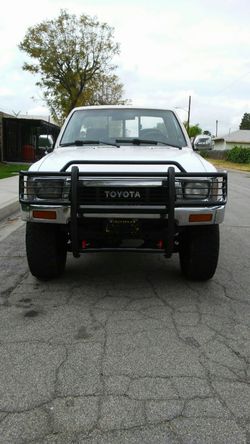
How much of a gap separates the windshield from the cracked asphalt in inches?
60.1

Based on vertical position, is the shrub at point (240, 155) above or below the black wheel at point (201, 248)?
below

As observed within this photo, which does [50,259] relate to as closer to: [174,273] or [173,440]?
[174,273]

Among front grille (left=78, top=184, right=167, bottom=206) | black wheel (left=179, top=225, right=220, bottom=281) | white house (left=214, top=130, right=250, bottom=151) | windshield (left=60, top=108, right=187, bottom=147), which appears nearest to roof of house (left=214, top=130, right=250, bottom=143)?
white house (left=214, top=130, right=250, bottom=151)

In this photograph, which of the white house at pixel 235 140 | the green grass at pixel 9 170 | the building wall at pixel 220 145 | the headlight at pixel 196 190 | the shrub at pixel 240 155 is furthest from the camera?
the building wall at pixel 220 145

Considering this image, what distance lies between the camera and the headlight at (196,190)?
4219 millimetres

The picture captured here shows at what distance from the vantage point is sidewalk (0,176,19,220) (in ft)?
31.3

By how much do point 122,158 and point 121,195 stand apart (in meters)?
0.50

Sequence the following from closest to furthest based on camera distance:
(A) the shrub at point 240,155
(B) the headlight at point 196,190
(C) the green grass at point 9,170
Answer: (B) the headlight at point 196,190 < (C) the green grass at point 9,170 < (A) the shrub at point 240,155

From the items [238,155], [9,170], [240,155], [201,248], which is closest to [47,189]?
[201,248]

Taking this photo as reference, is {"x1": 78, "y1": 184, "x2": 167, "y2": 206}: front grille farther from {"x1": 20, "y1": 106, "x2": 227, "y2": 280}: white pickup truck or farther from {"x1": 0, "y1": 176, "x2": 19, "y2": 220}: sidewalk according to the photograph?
{"x1": 0, "y1": 176, "x2": 19, "y2": 220}: sidewalk

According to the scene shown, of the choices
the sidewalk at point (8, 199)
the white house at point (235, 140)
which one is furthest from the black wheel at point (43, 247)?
the white house at point (235, 140)

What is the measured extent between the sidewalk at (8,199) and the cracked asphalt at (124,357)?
4224mm

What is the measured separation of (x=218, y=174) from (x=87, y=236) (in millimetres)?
1273

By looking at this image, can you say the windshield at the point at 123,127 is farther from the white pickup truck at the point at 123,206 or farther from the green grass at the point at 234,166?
the green grass at the point at 234,166
